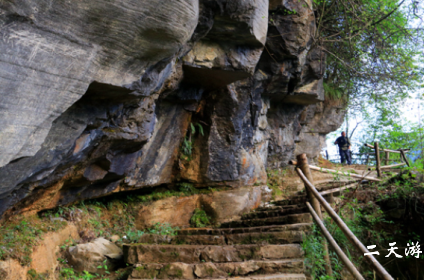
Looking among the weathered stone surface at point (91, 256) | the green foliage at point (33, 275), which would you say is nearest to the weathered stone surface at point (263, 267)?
the weathered stone surface at point (91, 256)

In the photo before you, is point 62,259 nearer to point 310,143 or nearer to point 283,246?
point 283,246

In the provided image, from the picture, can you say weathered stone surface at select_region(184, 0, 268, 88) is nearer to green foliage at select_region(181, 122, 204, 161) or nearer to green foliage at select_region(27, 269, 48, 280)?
green foliage at select_region(181, 122, 204, 161)

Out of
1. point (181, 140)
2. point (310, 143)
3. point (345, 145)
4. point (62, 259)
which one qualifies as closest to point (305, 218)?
point (181, 140)

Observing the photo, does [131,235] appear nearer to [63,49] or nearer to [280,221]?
[280,221]

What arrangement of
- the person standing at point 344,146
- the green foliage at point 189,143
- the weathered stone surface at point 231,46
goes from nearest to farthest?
the weathered stone surface at point 231,46 < the green foliage at point 189,143 < the person standing at point 344,146

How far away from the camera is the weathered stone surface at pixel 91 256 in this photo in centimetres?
420

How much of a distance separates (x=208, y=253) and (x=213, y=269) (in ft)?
1.00

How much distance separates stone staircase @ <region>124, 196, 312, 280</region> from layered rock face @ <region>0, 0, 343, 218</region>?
1461 millimetres

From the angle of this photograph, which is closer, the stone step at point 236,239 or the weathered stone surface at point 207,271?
the weathered stone surface at point 207,271

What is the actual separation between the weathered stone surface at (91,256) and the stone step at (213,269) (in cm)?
68

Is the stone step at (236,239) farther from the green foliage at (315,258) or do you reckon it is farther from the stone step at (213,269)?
the stone step at (213,269)

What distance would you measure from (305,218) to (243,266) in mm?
1546

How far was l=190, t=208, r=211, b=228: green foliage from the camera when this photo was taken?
6.61 meters

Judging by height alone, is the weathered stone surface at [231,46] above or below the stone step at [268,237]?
above
